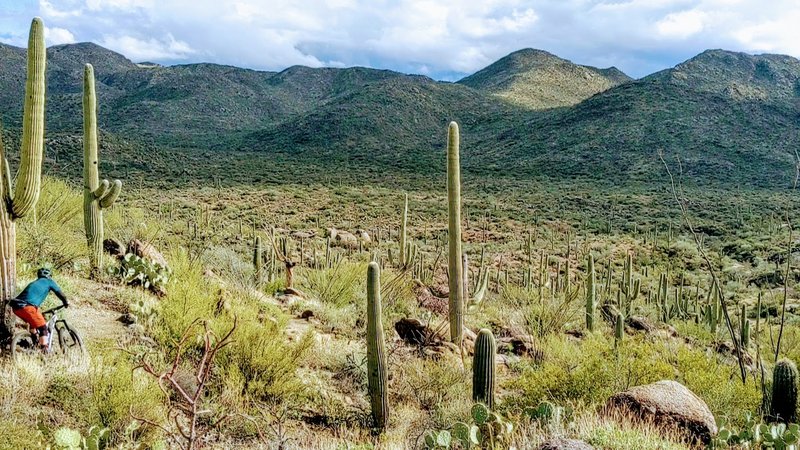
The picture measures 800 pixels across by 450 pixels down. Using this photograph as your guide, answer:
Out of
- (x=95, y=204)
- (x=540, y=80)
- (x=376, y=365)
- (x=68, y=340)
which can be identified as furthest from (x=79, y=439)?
(x=540, y=80)

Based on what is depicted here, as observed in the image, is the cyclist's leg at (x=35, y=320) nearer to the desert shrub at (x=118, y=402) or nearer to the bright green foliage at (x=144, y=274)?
the desert shrub at (x=118, y=402)

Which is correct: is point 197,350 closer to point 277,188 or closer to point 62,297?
point 62,297

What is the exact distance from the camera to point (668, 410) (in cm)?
634

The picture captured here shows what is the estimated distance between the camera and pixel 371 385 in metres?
7.19

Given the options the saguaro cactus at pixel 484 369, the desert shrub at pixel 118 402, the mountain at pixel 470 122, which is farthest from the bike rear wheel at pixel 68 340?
the mountain at pixel 470 122

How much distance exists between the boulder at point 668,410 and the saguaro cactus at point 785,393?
4.59 ft

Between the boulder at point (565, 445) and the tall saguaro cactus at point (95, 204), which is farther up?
the tall saguaro cactus at point (95, 204)

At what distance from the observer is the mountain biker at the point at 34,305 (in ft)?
20.1

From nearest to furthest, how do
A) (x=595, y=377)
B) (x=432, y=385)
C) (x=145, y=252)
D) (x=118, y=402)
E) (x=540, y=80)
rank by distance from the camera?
(x=118, y=402)
(x=595, y=377)
(x=432, y=385)
(x=145, y=252)
(x=540, y=80)

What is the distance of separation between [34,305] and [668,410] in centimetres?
652

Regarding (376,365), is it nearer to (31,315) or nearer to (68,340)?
(68,340)

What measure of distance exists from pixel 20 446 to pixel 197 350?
2.89 meters

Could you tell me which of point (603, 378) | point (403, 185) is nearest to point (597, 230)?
point (403, 185)

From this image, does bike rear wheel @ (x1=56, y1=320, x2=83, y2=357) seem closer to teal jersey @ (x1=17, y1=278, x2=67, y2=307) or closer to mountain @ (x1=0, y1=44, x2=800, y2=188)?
teal jersey @ (x1=17, y1=278, x2=67, y2=307)
